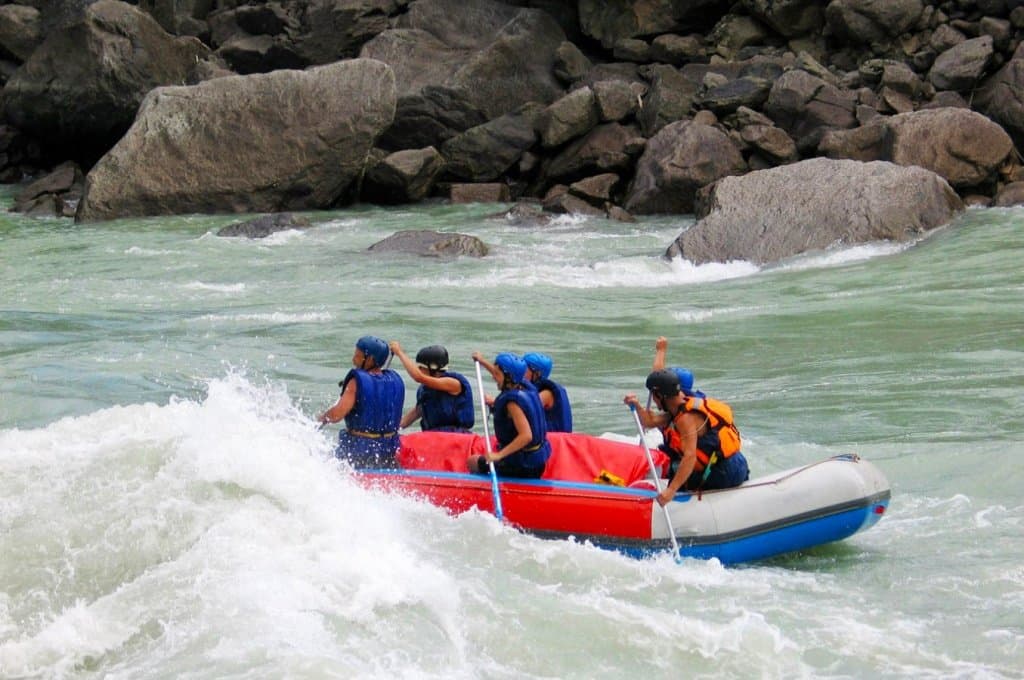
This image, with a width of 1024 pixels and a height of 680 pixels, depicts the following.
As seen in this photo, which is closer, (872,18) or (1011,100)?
(1011,100)

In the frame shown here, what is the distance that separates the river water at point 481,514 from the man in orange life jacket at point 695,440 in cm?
48

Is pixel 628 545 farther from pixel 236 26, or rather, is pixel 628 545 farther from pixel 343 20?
pixel 236 26

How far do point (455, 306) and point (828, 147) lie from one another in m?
8.42

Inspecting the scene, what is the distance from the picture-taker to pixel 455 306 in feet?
47.7

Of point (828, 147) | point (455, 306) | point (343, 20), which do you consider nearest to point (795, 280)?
point (455, 306)

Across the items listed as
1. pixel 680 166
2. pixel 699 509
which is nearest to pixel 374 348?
pixel 699 509

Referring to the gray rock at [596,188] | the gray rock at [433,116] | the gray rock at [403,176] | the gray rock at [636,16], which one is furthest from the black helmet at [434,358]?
the gray rock at [636,16]

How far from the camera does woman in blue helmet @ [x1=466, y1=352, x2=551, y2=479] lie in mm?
7688

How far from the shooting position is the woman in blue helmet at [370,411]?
8031mm

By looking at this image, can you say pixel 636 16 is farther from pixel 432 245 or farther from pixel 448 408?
A: pixel 448 408

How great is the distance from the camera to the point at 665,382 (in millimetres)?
7246

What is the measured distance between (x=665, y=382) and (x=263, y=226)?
13.9 meters

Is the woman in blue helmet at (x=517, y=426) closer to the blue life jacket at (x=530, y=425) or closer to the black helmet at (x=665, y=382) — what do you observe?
the blue life jacket at (x=530, y=425)

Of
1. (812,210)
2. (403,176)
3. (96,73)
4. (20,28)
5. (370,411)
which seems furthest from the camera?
(20,28)
